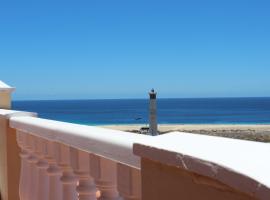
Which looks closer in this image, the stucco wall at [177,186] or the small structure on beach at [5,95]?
the stucco wall at [177,186]

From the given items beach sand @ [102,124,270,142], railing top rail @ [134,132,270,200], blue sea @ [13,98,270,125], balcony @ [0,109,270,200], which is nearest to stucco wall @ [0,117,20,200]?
balcony @ [0,109,270,200]

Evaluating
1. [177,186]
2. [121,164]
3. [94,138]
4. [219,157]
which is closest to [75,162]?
[94,138]

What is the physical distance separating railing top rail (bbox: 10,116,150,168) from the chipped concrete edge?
0.22 metres

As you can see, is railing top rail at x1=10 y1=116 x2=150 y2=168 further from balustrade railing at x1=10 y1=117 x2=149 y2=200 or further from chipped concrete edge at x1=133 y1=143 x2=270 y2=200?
chipped concrete edge at x1=133 y1=143 x2=270 y2=200

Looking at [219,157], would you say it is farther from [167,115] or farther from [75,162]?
[167,115]

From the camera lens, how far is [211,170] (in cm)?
104

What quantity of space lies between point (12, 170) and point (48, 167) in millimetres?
872

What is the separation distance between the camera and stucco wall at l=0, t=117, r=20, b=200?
3252 mm

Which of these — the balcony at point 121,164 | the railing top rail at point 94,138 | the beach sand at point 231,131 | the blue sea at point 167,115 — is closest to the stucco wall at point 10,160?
the balcony at point 121,164

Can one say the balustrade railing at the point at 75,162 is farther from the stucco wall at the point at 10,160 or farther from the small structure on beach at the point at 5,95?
the small structure on beach at the point at 5,95

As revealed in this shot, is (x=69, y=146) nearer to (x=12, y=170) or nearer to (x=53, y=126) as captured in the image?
(x=53, y=126)

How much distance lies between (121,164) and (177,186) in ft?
1.70

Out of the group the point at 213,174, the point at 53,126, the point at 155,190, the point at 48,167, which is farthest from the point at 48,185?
the point at 213,174

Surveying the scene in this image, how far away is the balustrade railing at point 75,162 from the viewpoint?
1.69 m
